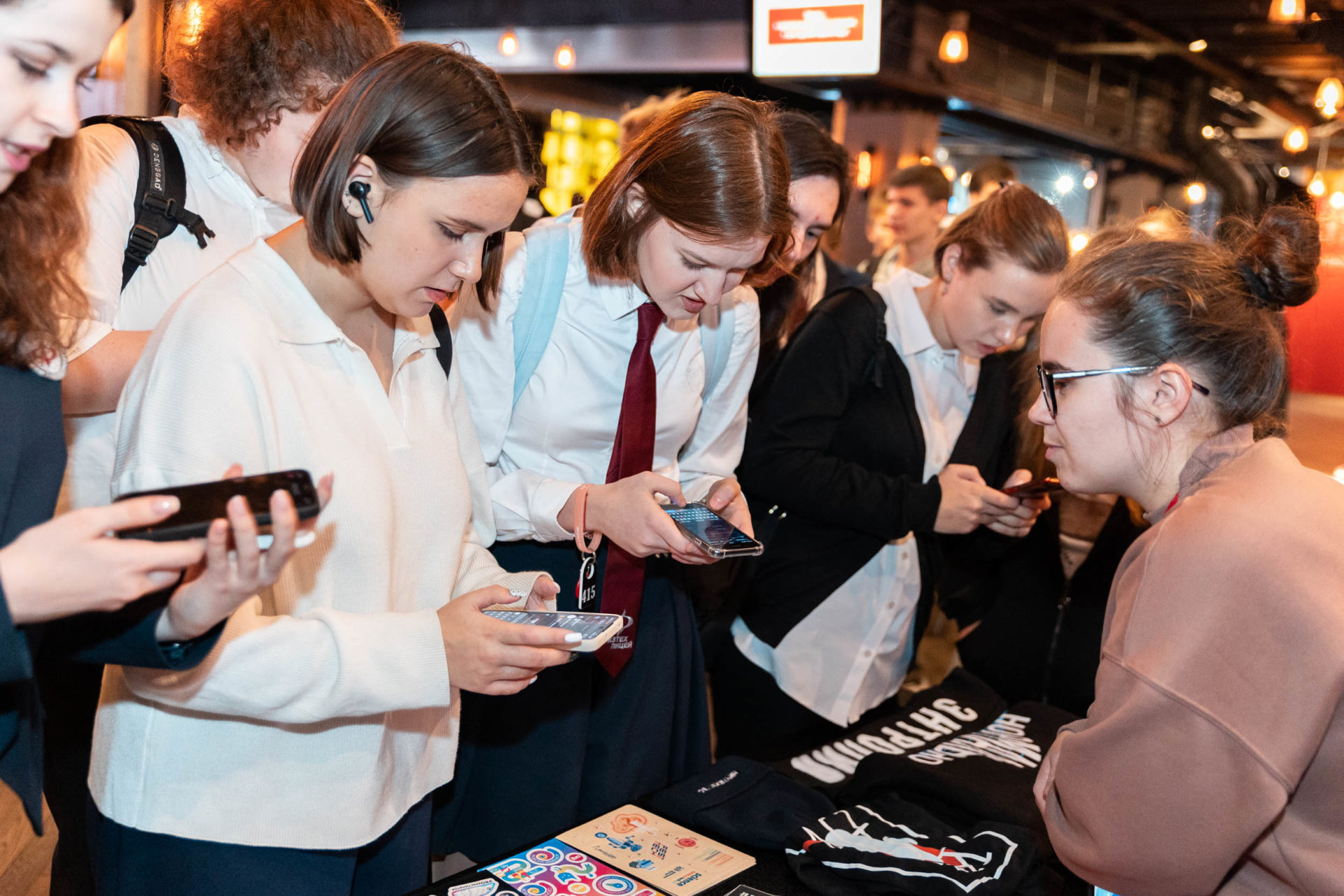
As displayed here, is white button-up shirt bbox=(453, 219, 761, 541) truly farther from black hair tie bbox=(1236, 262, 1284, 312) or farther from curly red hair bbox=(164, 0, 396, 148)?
black hair tie bbox=(1236, 262, 1284, 312)

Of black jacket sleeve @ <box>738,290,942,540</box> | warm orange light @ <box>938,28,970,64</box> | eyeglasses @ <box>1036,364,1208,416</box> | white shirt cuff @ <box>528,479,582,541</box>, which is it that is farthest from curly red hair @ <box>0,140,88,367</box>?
warm orange light @ <box>938,28,970,64</box>

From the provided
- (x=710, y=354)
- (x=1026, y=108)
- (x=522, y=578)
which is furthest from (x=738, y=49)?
(x=522, y=578)

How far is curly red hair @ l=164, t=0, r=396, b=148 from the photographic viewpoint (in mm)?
1796

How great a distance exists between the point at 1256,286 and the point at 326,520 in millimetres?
1376

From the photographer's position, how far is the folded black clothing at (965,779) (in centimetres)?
180

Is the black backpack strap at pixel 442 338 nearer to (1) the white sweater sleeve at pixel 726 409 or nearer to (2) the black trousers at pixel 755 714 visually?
(1) the white sweater sleeve at pixel 726 409

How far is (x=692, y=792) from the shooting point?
1.74 m

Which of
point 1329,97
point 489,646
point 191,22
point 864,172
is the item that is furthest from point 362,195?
point 864,172

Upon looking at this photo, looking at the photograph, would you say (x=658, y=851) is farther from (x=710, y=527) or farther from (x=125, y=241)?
(x=125, y=241)

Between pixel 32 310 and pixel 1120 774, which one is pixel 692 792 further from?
pixel 32 310

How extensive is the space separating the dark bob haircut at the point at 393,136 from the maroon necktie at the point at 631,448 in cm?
62

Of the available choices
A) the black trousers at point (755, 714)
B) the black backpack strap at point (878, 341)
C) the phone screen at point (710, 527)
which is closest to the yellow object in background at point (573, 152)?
the black backpack strap at point (878, 341)

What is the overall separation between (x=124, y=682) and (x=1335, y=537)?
5.01 feet

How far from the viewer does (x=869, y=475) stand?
7.93 ft
